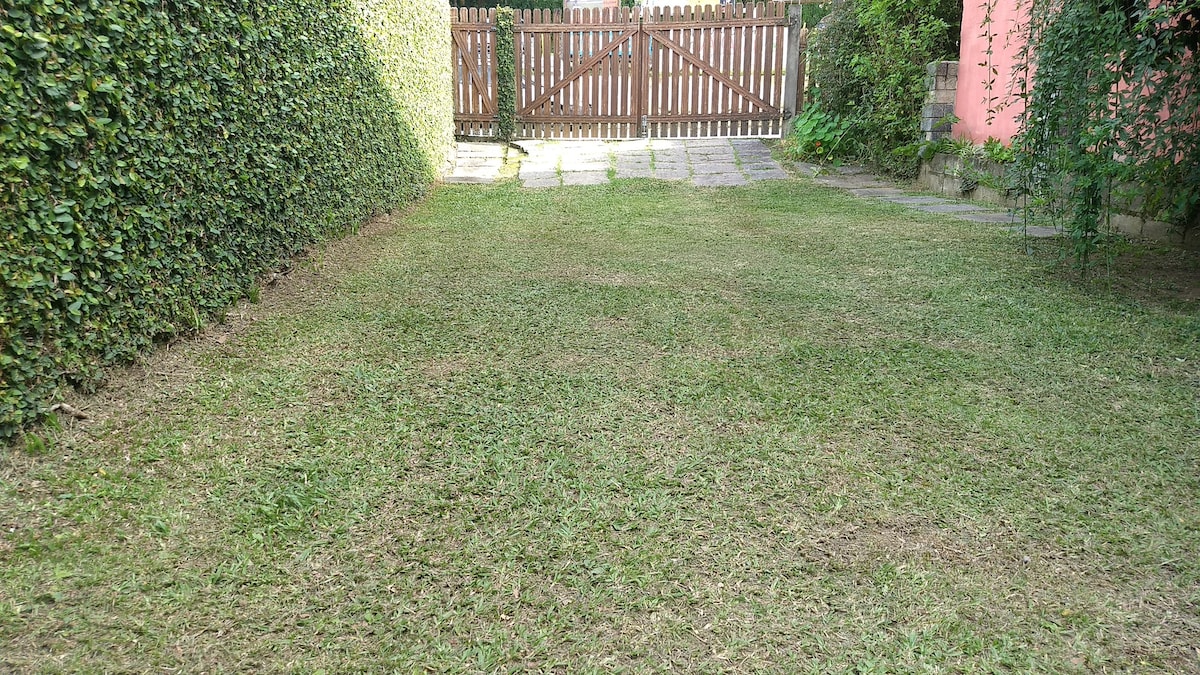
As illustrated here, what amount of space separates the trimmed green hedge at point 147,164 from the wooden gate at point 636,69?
6.90m

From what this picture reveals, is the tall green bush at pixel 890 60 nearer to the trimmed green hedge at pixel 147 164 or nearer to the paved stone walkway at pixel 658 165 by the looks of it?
the paved stone walkway at pixel 658 165

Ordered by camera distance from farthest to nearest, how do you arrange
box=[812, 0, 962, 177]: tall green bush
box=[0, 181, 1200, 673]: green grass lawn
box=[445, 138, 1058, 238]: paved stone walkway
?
box=[445, 138, 1058, 238]: paved stone walkway → box=[812, 0, 962, 177]: tall green bush → box=[0, 181, 1200, 673]: green grass lawn

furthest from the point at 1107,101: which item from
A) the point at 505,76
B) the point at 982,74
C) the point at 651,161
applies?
the point at 505,76

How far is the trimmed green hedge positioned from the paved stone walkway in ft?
14.5

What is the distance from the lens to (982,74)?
7.56 meters

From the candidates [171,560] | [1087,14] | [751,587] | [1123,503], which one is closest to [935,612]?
[751,587]

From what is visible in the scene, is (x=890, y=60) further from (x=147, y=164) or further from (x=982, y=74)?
(x=147, y=164)

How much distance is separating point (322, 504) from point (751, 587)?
1200 mm

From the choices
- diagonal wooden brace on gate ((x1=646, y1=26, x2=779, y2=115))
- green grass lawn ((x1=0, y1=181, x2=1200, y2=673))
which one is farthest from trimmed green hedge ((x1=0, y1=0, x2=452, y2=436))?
diagonal wooden brace on gate ((x1=646, y1=26, x2=779, y2=115))

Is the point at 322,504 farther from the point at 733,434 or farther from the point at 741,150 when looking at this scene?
the point at 741,150

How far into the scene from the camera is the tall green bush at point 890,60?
27.7 ft

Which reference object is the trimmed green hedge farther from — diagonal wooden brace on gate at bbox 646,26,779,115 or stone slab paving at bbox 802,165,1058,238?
diagonal wooden brace on gate at bbox 646,26,779,115

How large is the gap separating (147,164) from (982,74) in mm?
7215

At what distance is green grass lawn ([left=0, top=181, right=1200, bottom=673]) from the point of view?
1.74 meters
